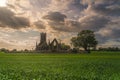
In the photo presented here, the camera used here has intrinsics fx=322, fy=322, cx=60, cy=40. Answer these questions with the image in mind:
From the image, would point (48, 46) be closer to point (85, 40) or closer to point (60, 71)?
point (85, 40)

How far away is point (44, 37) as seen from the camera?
168 m

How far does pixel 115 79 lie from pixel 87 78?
82.0 inches

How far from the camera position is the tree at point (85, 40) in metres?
147

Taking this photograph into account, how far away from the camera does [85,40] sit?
146m

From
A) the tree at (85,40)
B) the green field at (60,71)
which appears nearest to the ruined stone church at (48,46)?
the tree at (85,40)

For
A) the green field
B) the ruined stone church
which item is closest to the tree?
the ruined stone church

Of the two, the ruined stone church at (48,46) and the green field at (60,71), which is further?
the ruined stone church at (48,46)

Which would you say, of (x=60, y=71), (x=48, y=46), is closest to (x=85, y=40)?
(x=48, y=46)

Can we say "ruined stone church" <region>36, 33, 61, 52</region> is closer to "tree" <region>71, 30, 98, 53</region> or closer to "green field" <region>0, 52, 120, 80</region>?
"tree" <region>71, 30, 98, 53</region>

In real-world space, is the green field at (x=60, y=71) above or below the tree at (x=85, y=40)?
below

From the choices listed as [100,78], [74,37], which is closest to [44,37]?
[74,37]

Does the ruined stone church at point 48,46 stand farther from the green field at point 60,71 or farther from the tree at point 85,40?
the green field at point 60,71

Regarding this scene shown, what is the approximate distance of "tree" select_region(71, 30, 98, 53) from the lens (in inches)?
5782

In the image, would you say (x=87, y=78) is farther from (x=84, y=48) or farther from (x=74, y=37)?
(x=74, y=37)
